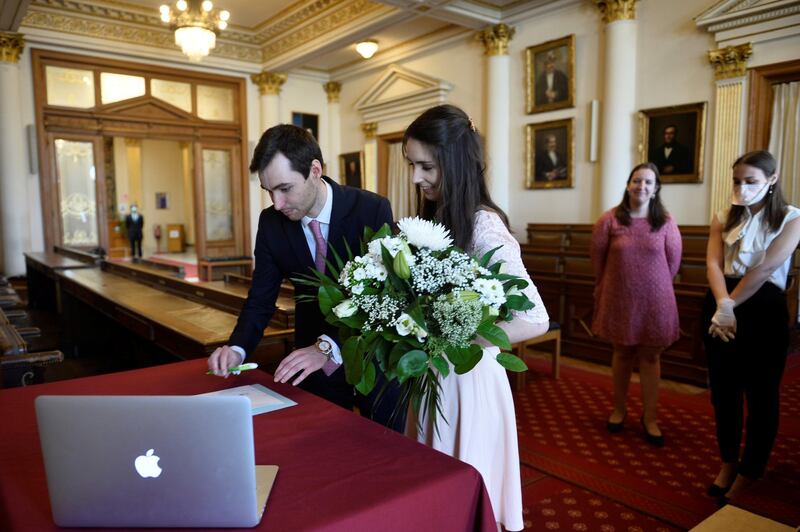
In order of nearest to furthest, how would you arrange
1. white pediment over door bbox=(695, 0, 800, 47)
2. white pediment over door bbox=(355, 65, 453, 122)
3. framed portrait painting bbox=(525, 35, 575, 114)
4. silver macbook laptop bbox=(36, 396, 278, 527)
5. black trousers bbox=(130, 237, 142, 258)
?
silver macbook laptop bbox=(36, 396, 278, 527) < white pediment over door bbox=(695, 0, 800, 47) < framed portrait painting bbox=(525, 35, 575, 114) < white pediment over door bbox=(355, 65, 453, 122) < black trousers bbox=(130, 237, 142, 258)

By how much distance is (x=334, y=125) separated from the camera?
12.5 metres

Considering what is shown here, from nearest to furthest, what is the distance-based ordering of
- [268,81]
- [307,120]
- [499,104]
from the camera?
[499,104], [268,81], [307,120]

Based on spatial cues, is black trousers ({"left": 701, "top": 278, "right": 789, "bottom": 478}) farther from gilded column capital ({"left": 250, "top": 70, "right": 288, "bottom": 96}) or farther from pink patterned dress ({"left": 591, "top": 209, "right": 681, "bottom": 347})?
gilded column capital ({"left": 250, "top": 70, "right": 288, "bottom": 96})

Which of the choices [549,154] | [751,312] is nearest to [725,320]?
[751,312]

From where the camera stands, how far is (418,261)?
4.24ft

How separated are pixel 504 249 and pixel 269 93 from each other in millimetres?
11255

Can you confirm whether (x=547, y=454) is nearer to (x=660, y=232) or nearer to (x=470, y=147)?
(x=660, y=232)

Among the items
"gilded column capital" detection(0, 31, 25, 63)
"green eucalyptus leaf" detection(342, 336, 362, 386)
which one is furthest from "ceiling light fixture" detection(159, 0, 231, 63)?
"green eucalyptus leaf" detection(342, 336, 362, 386)

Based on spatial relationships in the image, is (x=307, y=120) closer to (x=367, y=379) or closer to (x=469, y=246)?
(x=469, y=246)

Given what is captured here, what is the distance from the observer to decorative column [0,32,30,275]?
909 cm

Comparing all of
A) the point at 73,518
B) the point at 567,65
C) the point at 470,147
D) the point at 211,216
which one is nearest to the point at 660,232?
the point at 470,147

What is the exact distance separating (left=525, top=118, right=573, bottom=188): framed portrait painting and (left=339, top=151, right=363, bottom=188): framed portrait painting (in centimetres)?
436

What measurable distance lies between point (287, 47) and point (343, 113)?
6.52 ft

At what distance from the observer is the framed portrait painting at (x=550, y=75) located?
769 centimetres
